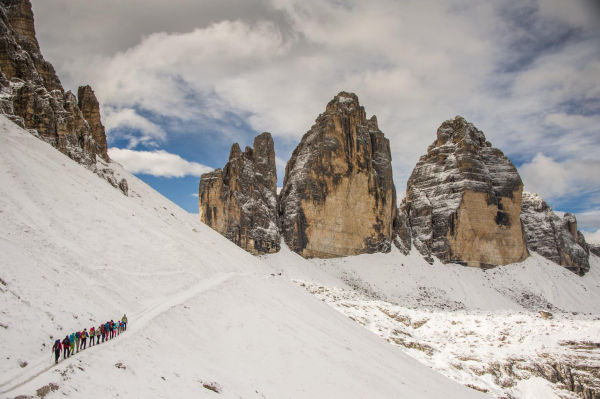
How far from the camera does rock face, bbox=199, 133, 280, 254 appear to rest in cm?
5781

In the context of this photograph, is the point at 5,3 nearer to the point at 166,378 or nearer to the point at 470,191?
the point at 166,378

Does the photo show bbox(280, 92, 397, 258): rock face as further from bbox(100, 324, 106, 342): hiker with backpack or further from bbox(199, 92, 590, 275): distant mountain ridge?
bbox(100, 324, 106, 342): hiker with backpack

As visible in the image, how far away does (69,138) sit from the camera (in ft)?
104

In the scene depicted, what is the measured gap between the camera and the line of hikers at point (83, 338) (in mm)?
9969

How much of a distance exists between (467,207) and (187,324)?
6845 cm

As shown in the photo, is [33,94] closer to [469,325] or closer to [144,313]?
[144,313]

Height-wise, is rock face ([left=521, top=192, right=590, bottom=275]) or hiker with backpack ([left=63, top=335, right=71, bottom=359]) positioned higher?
rock face ([left=521, top=192, right=590, bottom=275])

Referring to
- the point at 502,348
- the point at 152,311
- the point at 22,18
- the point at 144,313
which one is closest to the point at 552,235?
the point at 502,348

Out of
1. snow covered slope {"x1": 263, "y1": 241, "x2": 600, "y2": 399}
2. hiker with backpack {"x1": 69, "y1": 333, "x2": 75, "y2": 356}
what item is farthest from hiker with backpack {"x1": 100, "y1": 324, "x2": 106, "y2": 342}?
snow covered slope {"x1": 263, "y1": 241, "x2": 600, "y2": 399}

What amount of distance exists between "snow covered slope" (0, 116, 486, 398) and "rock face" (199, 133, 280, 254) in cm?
2836

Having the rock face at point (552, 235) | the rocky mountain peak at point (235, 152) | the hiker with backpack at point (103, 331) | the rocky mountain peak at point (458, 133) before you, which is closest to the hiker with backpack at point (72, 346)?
the hiker with backpack at point (103, 331)

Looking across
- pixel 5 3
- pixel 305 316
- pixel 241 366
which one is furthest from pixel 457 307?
pixel 5 3

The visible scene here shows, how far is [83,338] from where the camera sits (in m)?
11.0

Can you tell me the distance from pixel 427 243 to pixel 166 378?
68.5m
